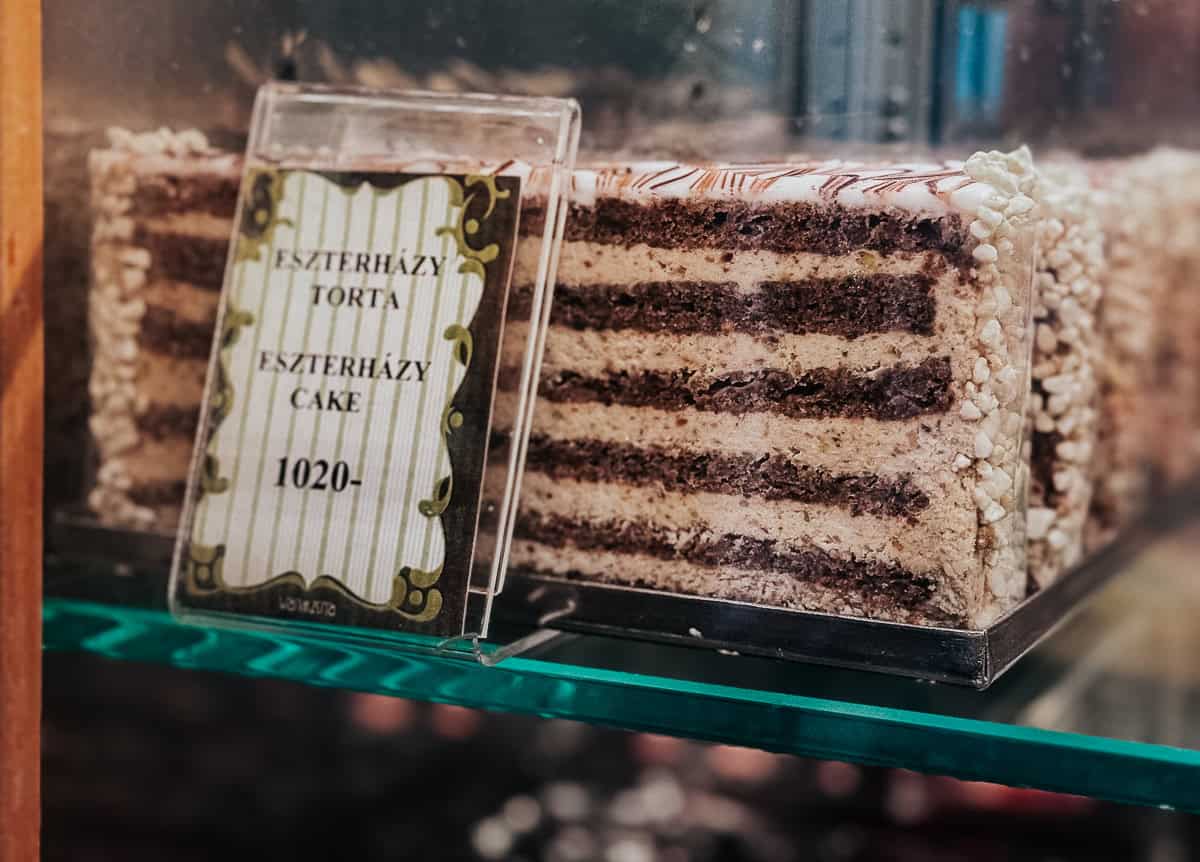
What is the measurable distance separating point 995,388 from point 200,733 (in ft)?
5.60

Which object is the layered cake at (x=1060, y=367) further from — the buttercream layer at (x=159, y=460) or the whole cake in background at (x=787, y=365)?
the buttercream layer at (x=159, y=460)

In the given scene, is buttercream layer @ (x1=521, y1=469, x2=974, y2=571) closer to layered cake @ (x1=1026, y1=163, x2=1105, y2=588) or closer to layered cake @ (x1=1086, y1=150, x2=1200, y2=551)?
layered cake @ (x1=1026, y1=163, x2=1105, y2=588)

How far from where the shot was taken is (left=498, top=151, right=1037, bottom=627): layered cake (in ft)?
2.85

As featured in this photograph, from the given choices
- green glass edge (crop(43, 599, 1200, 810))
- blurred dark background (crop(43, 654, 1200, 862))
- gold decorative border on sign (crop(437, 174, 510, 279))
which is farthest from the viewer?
blurred dark background (crop(43, 654, 1200, 862))

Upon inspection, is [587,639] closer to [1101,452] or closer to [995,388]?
[995,388]

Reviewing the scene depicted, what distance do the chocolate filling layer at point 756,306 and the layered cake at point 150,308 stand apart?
1.19 feet

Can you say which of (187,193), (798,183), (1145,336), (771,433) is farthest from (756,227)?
(1145,336)

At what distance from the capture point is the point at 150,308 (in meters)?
1.18

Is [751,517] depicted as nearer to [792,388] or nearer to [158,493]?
[792,388]

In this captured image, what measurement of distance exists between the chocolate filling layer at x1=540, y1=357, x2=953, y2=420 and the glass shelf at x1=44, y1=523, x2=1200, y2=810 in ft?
0.61

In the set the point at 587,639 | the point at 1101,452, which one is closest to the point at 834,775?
the point at 1101,452

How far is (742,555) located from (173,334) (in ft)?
1.90

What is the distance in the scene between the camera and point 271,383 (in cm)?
101

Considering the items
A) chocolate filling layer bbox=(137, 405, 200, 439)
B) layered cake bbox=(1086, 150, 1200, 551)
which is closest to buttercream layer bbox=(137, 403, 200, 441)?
chocolate filling layer bbox=(137, 405, 200, 439)
